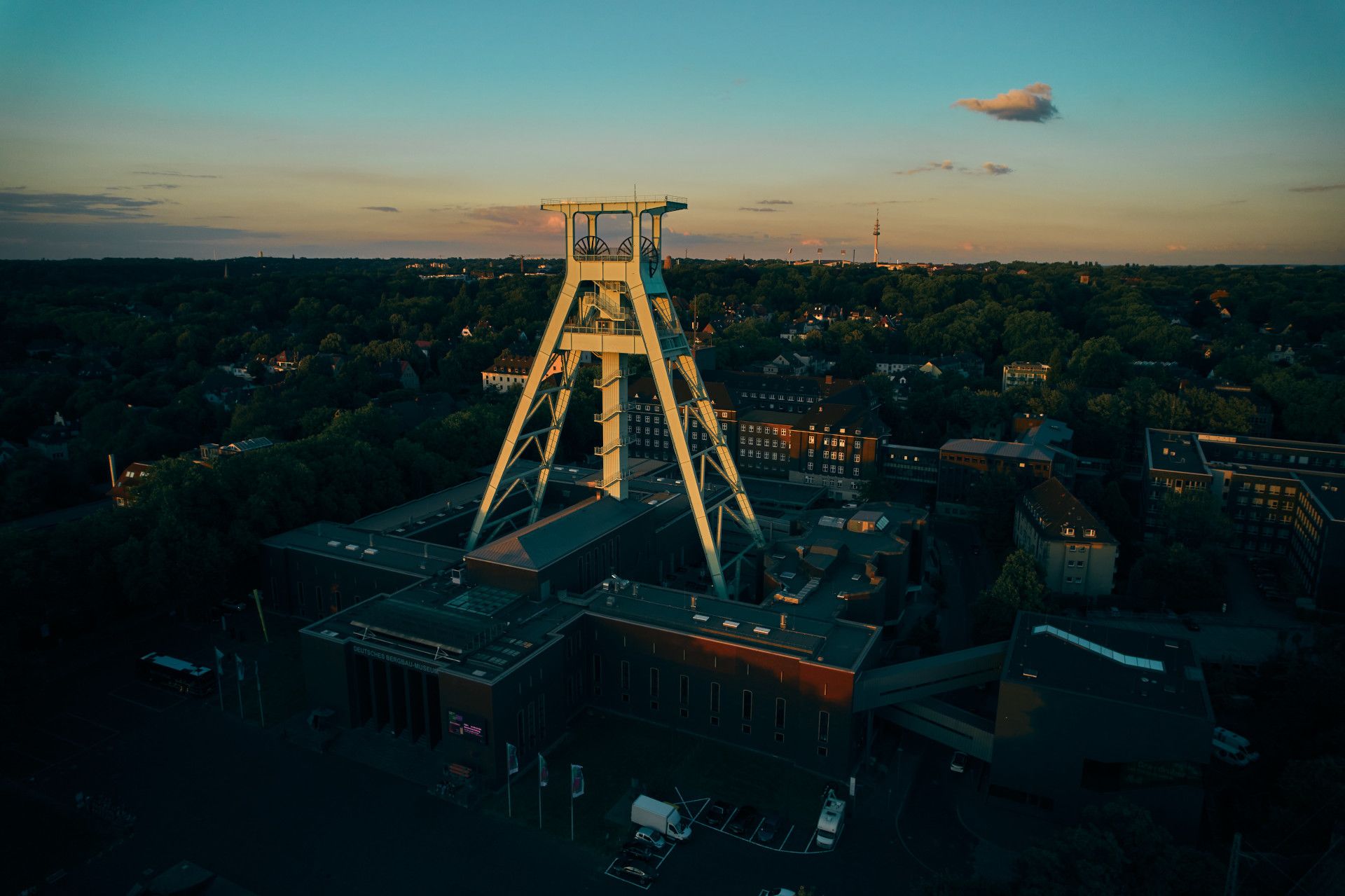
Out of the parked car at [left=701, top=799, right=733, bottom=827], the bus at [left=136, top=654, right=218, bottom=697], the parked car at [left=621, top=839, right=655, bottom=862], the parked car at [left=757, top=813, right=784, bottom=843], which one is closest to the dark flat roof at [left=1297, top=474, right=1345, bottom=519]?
the parked car at [left=757, top=813, right=784, bottom=843]

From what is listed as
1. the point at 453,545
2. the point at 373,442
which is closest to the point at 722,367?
the point at 373,442

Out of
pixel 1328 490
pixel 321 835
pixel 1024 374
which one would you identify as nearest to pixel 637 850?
pixel 321 835

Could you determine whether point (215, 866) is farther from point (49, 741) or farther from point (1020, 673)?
point (1020, 673)

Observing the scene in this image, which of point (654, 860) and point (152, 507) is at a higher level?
point (152, 507)

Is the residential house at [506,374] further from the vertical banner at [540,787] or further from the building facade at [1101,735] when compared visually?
the building facade at [1101,735]

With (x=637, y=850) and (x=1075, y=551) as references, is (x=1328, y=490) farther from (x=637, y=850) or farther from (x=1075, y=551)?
(x=637, y=850)

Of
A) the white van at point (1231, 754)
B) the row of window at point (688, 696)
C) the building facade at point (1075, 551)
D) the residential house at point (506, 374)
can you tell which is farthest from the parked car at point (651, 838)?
the residential house at point (506, 374)

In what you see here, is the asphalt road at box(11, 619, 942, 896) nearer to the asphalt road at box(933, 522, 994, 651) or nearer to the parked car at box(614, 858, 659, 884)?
the parked car at box(614, 858, 659, 884)

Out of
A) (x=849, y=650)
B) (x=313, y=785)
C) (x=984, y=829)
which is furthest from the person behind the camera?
(x=849, y=650)
